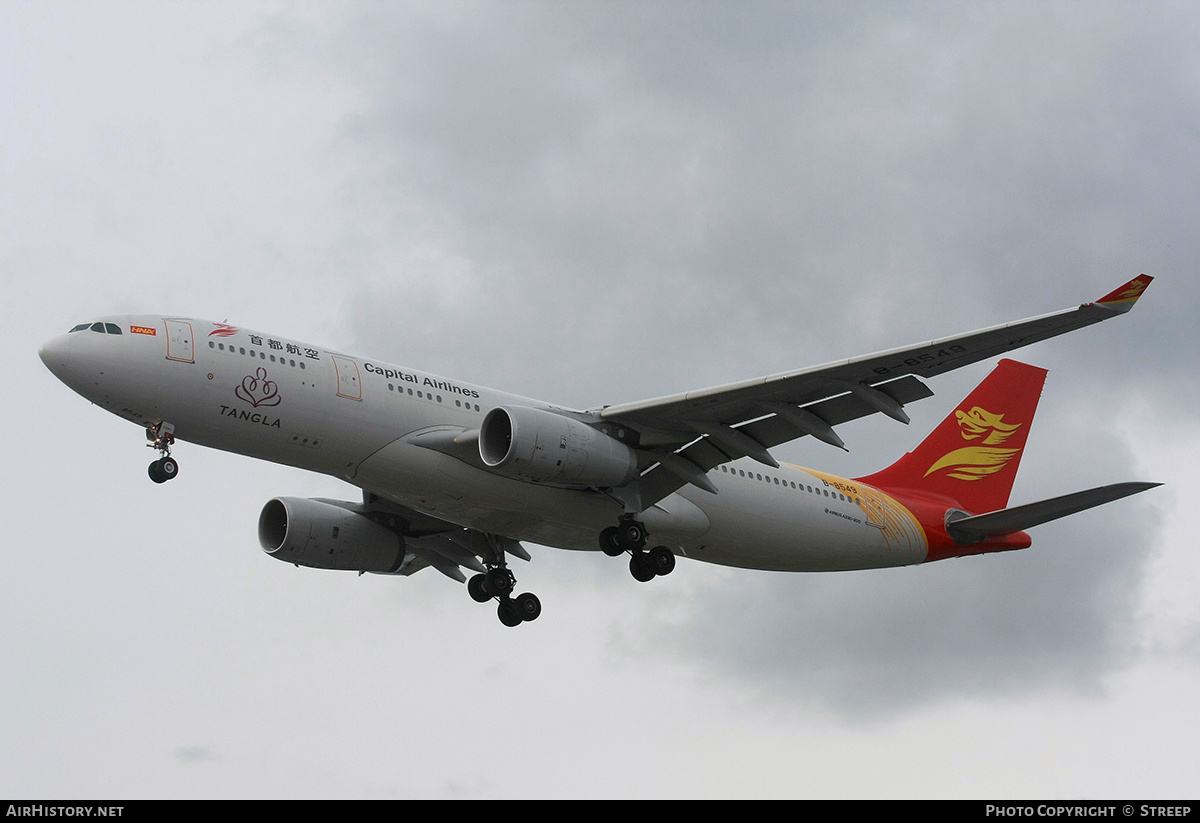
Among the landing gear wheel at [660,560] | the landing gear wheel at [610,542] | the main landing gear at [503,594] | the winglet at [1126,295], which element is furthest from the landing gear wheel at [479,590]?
the winglet at [1126,295]

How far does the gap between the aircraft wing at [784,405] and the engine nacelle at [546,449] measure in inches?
44.5

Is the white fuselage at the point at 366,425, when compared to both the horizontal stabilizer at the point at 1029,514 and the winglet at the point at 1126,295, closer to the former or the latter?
the horizontal stabilizer at the point at 1029,514

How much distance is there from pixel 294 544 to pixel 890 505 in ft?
50.0

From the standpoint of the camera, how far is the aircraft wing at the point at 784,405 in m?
25.1

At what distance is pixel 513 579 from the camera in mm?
33625

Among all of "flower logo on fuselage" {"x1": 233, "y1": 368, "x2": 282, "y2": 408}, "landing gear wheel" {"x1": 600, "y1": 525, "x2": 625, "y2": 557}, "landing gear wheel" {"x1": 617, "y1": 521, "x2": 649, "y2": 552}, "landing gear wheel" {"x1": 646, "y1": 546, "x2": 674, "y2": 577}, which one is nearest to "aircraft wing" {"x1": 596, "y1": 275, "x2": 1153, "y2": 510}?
"landing gear wheel" {"x1": 617, "y1": 521, "x2": 649, "y2": 552}

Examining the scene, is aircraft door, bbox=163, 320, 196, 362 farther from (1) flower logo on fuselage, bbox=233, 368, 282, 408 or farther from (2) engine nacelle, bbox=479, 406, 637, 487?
(2) engine nacelle, bbox=479, 406, 637, 487

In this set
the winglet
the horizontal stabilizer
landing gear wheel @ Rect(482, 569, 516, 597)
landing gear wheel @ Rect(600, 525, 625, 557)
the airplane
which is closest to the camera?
the winglet

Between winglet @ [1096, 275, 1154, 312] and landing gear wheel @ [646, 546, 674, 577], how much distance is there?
36.7 feet

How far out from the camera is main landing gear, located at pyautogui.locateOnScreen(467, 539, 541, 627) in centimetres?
3344

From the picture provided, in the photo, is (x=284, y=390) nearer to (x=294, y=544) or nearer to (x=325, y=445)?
(x=325, y=445)

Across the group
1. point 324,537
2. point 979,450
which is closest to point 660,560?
point 324,537

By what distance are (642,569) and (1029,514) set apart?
10103mm

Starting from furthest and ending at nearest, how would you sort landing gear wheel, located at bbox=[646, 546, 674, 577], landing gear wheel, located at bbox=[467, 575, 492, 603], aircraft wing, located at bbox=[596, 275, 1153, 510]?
landing gear wheel, located at bbox=[467, 575, 492, 603] → landing gear wheel, located at bbox=[646, 546, 674, 577] → aircraft wing, located at bbox=[596, 275, 1153, 510]
